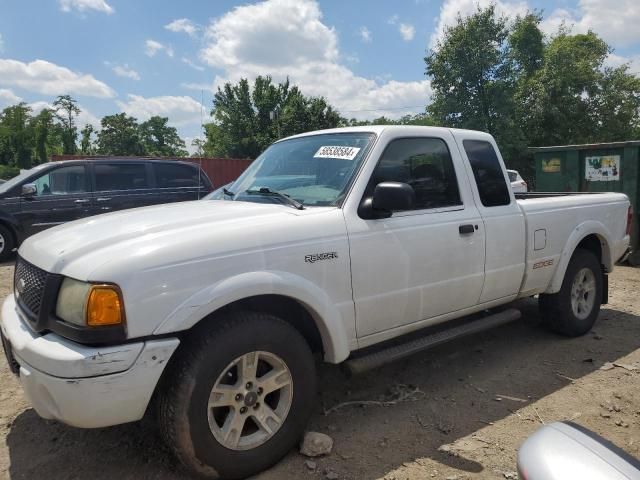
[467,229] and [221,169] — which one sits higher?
[221,169]

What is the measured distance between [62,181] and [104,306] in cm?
806

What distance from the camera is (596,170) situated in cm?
883

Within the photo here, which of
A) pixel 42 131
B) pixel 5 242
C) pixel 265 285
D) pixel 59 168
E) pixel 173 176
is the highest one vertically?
pixel 42 131

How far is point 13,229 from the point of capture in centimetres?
906

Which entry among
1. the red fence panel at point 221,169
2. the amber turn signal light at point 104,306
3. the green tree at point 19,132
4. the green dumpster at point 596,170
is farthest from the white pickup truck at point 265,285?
the green tree at point 19,132

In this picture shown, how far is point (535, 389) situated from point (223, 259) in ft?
8.77

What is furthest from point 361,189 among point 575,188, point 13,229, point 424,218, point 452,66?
point 452,66

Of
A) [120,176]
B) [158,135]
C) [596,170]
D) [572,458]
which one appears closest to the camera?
[572,458]

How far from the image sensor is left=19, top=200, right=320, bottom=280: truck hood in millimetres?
2381

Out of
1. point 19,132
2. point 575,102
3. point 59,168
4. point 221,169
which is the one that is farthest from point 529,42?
point 19,132

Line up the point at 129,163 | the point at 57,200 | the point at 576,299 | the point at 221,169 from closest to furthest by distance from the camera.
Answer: the point at 576,299 → the point at 57,200 → the point at 129,163 → the point at 221,169

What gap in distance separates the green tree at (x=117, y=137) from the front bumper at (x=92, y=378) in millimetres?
65408

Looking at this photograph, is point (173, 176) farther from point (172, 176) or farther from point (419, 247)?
point (419, 247)

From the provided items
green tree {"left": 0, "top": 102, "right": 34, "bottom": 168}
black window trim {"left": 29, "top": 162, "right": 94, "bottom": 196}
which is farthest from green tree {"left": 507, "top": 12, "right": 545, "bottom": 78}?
green tree {"left": 0, "top": 102, "right": 34, "bottom": 168}
